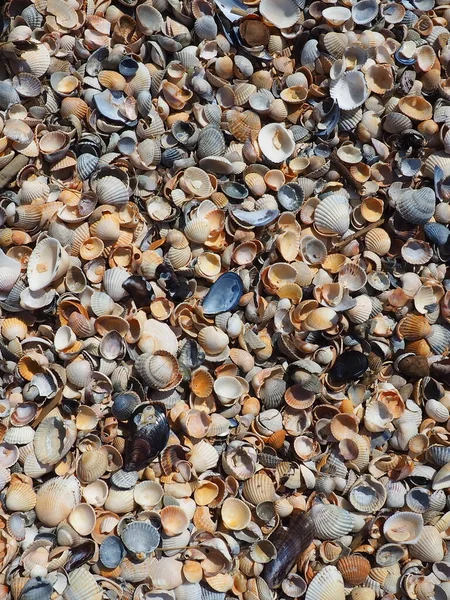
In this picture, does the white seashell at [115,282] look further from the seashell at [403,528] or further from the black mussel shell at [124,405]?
the seashell at [403,528]

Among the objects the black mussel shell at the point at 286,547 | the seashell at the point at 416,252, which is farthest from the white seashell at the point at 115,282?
the seashell at the point at 416,252

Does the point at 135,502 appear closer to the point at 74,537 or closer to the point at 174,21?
the point at 74,537

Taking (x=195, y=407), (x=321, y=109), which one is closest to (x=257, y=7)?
(x=321, y=109)

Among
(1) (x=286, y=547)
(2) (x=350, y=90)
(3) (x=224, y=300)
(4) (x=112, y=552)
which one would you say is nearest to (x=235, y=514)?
(1) (x=286, y=547)

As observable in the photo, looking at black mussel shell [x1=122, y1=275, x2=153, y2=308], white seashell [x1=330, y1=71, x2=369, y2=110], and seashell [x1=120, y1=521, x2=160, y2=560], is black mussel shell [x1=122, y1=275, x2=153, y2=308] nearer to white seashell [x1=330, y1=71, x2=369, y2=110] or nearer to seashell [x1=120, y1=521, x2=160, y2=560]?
seashell [x1=120, y1=521, x2=160, y2=560]

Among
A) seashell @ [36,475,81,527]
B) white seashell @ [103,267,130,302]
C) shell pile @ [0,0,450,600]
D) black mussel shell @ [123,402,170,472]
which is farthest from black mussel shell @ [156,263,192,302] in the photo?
seashell @ [36,475,81,527]
